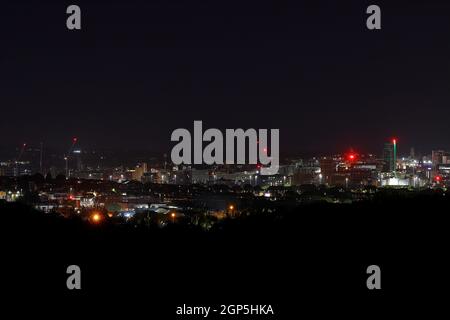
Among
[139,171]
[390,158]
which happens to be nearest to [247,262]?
[390,158]

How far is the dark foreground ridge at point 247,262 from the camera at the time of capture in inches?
374

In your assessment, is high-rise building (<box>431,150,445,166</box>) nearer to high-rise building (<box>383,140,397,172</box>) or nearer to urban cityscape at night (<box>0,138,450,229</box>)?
urban cityscape at night (<box>0,138,450,229</box>)

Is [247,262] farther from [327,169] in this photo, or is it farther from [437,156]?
[437,156]

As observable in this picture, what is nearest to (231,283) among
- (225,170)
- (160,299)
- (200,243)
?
(160,299)

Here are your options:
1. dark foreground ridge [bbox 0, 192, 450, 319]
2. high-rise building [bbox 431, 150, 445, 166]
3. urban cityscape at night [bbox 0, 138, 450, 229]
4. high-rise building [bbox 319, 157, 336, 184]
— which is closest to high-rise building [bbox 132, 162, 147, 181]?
urban cityscape at night [bbox 0, 138, 450, 229]

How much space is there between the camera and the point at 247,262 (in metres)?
11.5

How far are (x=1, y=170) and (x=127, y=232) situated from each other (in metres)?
35.4

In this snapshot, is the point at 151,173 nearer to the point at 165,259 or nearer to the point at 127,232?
the point at 127,232

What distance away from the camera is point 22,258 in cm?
1130

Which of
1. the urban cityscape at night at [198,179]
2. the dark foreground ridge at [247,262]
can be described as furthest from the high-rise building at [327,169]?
the dark foreground ridge at [247,262]

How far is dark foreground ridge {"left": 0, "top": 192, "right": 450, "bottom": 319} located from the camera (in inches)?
374

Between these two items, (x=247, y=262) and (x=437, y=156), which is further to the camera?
(x=437, y=156)

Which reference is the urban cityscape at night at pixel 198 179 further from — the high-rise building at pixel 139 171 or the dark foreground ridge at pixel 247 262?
the dark foreground ridge at pixel 247 262

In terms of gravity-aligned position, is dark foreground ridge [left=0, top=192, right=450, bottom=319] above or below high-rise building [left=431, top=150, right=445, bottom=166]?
below
